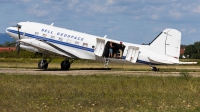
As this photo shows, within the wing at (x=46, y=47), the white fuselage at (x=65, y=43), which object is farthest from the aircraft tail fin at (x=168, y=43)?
the wing at (x=46, y=47)

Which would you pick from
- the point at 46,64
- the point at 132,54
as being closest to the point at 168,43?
the point at 132,54

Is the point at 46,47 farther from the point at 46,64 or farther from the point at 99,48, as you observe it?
the point at 99,48

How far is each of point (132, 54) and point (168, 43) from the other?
3688mm

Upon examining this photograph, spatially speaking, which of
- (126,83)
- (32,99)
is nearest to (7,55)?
(126,83)

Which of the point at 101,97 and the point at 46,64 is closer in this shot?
the point at 101,97

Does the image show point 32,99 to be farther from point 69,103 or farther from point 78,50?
point 78,50

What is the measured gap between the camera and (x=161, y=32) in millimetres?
44375

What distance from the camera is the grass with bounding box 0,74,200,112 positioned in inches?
714

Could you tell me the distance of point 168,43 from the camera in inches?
1715

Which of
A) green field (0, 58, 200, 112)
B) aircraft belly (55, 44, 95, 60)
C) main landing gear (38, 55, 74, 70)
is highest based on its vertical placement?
aircraft belly (55, 44, 95, 60)

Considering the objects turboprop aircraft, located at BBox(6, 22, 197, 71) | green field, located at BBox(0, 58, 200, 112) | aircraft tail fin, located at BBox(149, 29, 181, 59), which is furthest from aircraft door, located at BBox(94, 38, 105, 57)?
green field, located at BBox(0, 58, 200, 112)

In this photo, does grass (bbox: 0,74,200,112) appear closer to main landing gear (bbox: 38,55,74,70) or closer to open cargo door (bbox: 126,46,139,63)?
open cargo door (bbox: 126,46,139,63)

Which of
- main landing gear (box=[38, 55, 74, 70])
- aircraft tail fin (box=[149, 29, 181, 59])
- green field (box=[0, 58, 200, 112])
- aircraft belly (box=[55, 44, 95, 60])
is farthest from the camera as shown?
main landing gear (box=[38, 55, 74, 70])

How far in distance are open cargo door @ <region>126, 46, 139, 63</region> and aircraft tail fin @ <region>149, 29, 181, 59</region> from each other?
1714 mm
